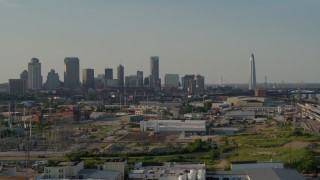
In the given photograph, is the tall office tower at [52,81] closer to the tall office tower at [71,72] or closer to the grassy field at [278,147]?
the tall office tower at [71,72]

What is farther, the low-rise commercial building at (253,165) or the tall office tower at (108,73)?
the tall office tower at (108,73)

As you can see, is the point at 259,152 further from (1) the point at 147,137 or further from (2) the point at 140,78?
(2) the point at 140,78

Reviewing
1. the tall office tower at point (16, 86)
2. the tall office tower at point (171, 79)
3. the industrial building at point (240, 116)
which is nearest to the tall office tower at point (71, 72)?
the tall office tower at point (16, 86)

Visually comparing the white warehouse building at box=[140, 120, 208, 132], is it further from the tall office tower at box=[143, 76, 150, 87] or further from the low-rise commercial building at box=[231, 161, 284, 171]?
the tall office tower at box=[143, 76, 150, 87]

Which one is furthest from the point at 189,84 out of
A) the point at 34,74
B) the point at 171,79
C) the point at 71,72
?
the point at 171,79

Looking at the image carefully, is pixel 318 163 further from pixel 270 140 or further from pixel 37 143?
pixel 37 143

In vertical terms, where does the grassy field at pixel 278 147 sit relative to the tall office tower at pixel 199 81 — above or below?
below

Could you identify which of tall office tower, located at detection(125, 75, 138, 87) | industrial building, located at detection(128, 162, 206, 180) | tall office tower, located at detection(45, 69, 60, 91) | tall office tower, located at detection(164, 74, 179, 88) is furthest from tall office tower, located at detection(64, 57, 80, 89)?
industrial building, located at detection(128, 162, 206, 180)
